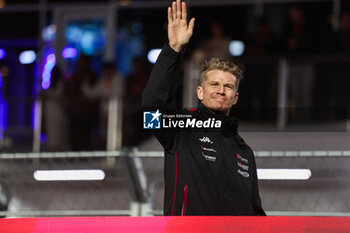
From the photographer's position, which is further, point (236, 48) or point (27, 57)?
point (27, 57)

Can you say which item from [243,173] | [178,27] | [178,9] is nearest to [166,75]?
[178,27]

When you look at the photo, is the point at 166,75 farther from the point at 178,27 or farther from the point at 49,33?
the point at 49,33

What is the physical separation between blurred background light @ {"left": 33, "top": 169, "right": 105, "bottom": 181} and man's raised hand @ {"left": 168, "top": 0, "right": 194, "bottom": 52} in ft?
10.0

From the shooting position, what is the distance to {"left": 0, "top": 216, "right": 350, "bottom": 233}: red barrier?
246 centimetres

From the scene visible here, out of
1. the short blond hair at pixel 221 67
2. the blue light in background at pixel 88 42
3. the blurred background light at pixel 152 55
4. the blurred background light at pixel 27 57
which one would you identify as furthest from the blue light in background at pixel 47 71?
the short blond hair at pixel 221 67

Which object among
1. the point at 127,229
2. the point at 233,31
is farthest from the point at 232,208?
the point at 233,31

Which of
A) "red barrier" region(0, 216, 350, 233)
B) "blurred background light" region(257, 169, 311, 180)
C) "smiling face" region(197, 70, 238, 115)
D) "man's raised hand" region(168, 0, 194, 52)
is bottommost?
"blurred background light" region(257, 169, 311, 180)

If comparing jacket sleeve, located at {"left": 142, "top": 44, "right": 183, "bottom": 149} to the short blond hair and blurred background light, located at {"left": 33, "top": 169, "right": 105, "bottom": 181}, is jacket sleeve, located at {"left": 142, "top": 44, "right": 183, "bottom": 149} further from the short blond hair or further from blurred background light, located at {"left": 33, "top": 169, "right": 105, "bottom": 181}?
blurred background light, located at {"left": 33, "top": 169, "right": 105, "bottom": 181}

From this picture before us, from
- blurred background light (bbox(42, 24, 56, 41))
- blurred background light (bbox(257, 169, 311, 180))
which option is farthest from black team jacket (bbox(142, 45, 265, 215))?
blurred background light (bbox(42, 24, 56, 41))

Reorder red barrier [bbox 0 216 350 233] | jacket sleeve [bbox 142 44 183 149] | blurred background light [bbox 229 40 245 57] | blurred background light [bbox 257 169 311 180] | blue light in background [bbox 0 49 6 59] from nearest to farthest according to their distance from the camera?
red barrier [bbox 0 216 350 233] → jacket sleeve [bbox 142 44 183 149] → blurred background light [bbox 257 169 311 180] → blurred background light [bbox 229 40 245 57] → blue light in background [bbox 0 49 6 59]

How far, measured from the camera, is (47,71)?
1002cm

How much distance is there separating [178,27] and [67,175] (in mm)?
3101

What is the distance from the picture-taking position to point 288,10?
394 inches

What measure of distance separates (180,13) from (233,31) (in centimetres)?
684
